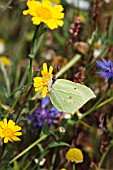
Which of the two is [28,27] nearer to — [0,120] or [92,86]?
[92,86]

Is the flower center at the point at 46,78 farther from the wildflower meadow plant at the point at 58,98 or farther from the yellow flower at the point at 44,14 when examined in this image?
the yellow flower at the point at 44,14

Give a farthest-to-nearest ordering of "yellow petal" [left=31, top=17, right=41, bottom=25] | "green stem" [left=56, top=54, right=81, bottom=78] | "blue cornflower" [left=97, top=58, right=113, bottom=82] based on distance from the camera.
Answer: "green stem" [left=56, top=54, right=81, bottom=78] → "blue cornflower" [left=97, top=58, right=113, bottom=82] → "yellow petal" [left=31, top=17, right=41, bottom=25]

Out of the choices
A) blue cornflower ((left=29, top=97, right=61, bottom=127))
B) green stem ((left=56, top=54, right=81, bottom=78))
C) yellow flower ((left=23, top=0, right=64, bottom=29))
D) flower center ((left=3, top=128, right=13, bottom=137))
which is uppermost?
yellow flower ((left=23, top=0, right=64, bottom=29))

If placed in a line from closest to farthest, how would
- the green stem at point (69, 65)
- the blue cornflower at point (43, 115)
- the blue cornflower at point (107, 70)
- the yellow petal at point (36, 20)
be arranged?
the yellow petal at point (36, 20) < the blue cornflower at point (107, 70) < the blue cornflower at point (43, 115) < the green stem at point (69, 65)

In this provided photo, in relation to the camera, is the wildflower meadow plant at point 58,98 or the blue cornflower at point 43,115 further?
the blue cornflower at point 43,115

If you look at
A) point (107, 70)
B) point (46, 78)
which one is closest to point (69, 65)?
point (107, 70)

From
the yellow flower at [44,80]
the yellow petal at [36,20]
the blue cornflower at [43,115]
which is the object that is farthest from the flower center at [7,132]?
the blue cornflower at [43,115]

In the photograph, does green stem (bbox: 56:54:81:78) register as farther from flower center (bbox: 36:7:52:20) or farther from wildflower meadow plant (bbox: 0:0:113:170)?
flower center (bbox: 36:7:52:20)

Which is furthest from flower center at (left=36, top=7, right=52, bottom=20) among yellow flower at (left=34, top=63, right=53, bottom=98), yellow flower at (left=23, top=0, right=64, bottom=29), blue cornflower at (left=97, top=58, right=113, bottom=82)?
blue cornflower at (left=97, top=58, right=113, bottom=82)

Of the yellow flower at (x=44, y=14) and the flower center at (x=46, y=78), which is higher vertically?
the yellow flower at (x=44, y=14)
